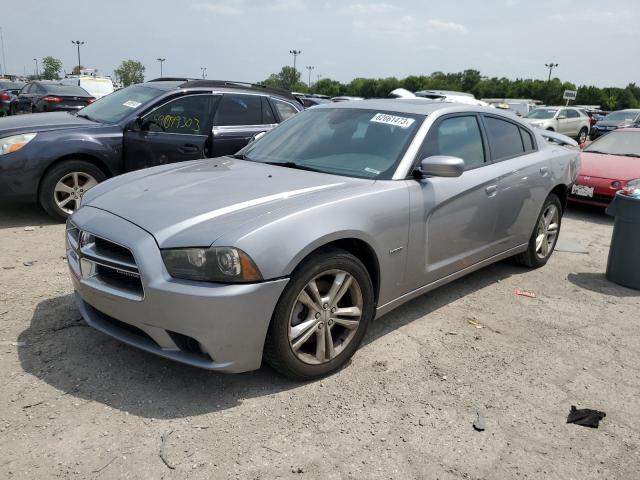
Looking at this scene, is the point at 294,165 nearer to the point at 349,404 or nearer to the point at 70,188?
the point at 349,404

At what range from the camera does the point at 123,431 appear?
2646mm

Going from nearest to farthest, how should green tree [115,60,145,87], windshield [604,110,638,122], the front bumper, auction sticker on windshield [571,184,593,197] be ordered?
1. the front bumper
2. auction sticker on windshield [571,184,593,197]
3. windshield [604,110,638,122]
4. green tree [115,60,145,87]

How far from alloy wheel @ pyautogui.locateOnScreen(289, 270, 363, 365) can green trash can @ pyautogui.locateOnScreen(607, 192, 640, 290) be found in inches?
127

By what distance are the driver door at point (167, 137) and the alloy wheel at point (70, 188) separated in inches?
19.6

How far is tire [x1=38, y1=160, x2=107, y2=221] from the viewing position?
5.93 m

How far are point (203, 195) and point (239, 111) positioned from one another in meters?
3.97

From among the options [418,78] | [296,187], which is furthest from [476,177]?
[418,78]

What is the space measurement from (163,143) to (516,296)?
422 centimetres

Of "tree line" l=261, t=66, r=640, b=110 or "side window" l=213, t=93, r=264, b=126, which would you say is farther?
"tree line" l=261, t=66, r=640, b=110

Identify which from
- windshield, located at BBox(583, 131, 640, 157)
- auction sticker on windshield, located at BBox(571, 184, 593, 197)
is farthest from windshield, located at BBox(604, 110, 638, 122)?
auction sticker on windshield, located at BBox(571, 184, 593, 197)

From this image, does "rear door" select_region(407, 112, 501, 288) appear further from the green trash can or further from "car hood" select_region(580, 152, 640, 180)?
"car hood" select_region(580, 152, 640, 180)

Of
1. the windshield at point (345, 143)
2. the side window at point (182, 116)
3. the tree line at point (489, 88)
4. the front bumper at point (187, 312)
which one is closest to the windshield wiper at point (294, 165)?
the windshield at point (345, 143)

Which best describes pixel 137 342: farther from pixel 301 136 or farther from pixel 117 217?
pixel 301 136

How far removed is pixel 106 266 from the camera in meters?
2.91
